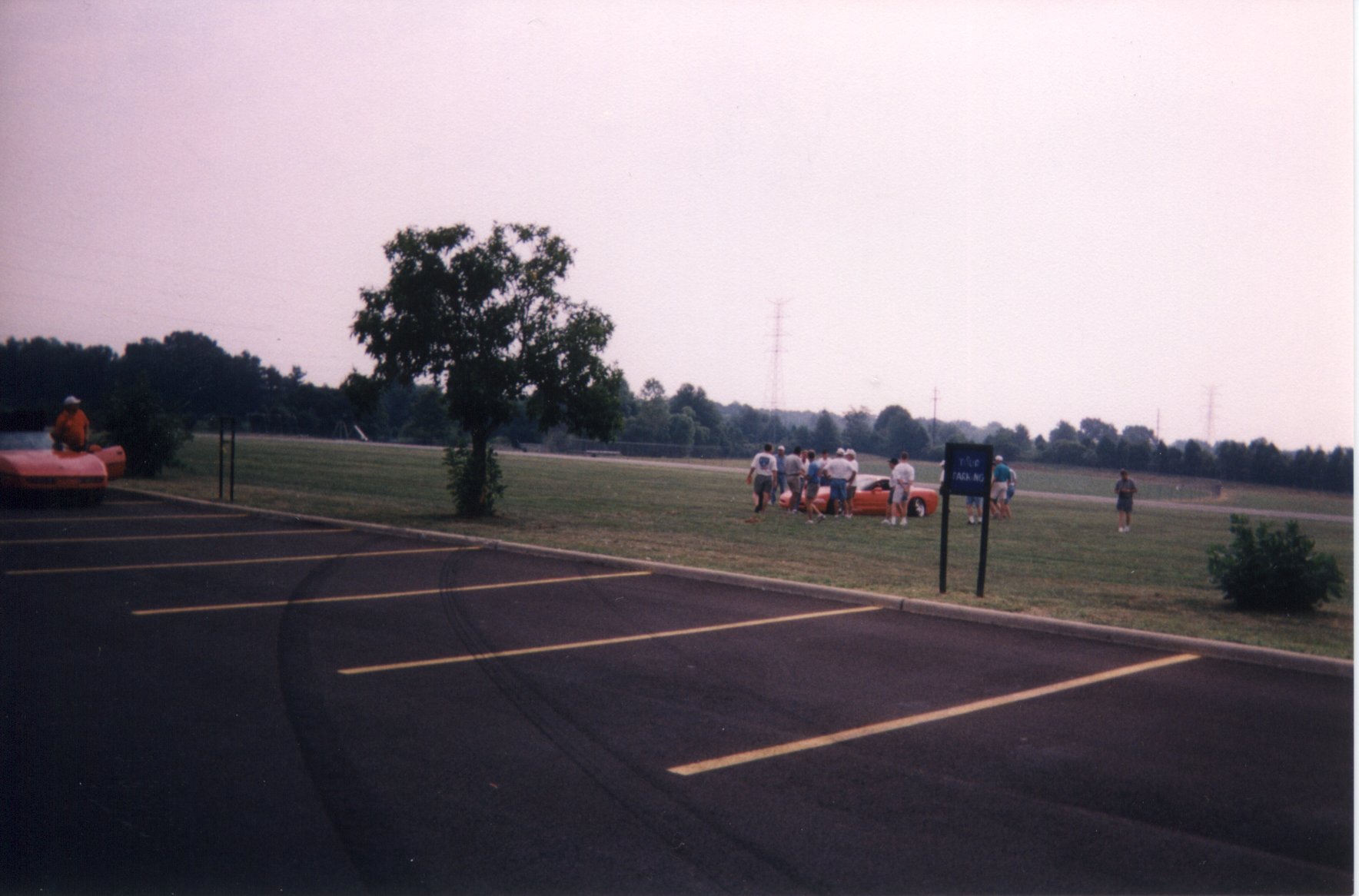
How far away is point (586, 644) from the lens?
7.84m

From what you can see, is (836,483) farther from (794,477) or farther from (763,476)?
(763,476)

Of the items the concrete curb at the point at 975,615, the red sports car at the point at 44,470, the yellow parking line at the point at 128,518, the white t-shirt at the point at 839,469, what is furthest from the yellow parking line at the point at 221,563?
the white t-shirt at the point at 839,469

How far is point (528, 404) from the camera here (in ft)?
55.7

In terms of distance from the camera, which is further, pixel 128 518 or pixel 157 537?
pixel 128 518

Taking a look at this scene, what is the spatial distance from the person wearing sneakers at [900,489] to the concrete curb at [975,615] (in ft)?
35.3

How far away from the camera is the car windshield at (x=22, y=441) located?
669 inches

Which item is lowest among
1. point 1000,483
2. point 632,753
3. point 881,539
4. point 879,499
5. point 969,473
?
point 632,753

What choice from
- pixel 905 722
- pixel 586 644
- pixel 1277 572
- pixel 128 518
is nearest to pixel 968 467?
pixel 1277 572

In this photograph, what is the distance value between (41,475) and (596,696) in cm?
1417

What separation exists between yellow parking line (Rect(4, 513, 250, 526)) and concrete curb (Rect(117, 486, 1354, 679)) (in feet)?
15.2

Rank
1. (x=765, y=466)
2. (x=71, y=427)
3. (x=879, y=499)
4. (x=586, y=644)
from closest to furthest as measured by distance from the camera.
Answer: (x=586, y=644)
(x=71, y=427)
(x=765, y=466)
(x=879, y=499)

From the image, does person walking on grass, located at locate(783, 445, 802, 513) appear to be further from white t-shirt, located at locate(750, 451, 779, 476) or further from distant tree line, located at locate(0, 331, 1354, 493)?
distant tree line, located at locate(0, 331, 1354, 493)

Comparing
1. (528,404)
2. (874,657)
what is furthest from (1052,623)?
(528,404)

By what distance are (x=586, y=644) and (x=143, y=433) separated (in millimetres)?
22095
